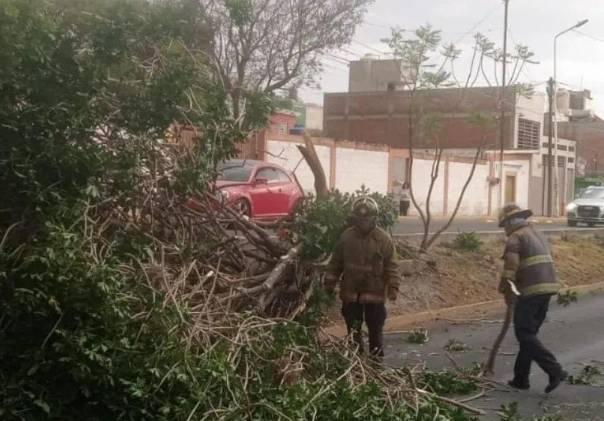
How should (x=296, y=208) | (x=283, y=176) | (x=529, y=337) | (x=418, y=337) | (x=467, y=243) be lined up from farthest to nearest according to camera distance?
(x=283, y=176) → (x=467, y=243) → (x=418, y=337) → (x=296, y=208) → (x=529, y=337)

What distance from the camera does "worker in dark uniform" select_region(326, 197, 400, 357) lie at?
8586mm

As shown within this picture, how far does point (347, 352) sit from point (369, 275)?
106 cm

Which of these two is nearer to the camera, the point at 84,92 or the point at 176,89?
the point at 84,92

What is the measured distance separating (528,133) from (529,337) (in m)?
50.1

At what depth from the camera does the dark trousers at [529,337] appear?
28.6 feet

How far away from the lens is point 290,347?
7160mm

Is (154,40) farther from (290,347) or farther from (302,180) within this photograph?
(302,180)

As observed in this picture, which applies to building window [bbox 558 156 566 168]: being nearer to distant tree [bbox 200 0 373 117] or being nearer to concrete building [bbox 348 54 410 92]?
concrete building [bbox 348 54 410 92]

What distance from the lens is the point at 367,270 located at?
861 centimetres

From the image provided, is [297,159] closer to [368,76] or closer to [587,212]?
[587,212]

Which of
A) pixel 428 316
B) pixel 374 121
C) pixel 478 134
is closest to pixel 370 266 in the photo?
pixel 428 316

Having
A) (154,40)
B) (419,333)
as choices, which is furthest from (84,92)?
(419,333)

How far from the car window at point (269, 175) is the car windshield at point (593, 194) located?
73.7ft

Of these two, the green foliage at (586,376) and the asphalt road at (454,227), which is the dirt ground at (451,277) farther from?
the green foliage at (586,376)
